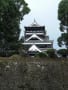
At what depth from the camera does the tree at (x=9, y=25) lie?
29.1 meters

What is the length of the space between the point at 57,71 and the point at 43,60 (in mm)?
622

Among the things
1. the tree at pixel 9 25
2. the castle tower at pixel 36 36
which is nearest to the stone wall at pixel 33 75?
the tree at pixel 9 25

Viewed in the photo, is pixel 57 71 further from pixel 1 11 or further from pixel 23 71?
pixel 1 11

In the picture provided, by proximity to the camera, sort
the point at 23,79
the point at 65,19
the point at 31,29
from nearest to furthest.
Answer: the point at 23,79 < the point at 65,19 < the point at 31,29

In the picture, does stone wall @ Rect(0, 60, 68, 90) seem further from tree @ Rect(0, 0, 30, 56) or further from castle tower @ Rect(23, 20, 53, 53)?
castle tower @ Rect(23, 20, 53, 53)

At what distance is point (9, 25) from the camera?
97.2ft

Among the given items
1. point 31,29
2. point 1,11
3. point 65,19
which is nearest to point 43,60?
point 1,11

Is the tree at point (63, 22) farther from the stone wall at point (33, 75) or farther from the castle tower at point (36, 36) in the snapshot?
the castle tower at point (36, 36)

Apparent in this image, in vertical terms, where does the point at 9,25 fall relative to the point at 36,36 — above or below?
above

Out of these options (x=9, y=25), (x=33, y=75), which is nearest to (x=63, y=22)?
(x=9, y=25)

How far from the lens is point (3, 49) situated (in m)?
30.4

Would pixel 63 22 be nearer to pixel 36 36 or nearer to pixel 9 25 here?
pixel 9 25

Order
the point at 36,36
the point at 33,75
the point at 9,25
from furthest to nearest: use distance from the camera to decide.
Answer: the point at 36,36 < the point at 9,25 < the point at 33,75

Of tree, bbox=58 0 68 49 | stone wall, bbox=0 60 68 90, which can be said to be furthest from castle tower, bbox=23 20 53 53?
stone wall, bbox=0 60 68 90
